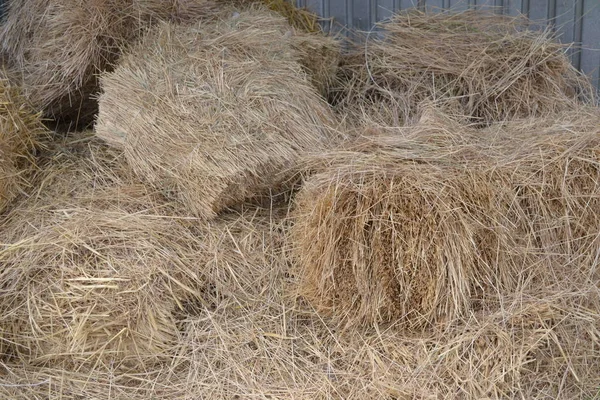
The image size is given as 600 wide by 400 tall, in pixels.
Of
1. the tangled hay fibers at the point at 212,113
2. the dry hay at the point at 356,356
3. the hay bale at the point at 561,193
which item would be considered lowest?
the dry hay at the point at 356,356

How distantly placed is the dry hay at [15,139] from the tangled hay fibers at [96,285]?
203mm

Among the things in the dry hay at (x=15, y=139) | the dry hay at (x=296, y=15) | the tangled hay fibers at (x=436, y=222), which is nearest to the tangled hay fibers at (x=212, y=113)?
the tangled hay fibers at (x=436, y=222)

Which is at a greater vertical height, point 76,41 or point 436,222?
point 76,41

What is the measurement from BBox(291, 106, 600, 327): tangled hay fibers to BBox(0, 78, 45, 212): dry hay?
1.22m

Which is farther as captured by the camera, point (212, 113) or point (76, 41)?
point (76, 41)

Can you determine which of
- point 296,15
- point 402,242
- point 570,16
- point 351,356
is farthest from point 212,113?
point 570,16

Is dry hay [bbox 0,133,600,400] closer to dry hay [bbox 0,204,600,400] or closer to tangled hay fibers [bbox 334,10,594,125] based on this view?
dry hay [bbox 0,204,600,400]

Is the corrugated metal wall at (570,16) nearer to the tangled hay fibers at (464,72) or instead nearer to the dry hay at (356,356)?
the tangled hay fibers at (464,72)

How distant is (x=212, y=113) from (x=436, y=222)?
1047 mm

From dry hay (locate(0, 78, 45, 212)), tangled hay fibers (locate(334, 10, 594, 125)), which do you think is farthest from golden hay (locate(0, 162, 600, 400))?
tangled hay fibers (locate(334, 10, 594, 125))

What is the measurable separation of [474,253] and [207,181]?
102 cm

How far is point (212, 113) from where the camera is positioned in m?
3.22

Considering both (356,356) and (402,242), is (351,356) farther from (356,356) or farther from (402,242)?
(402,242)

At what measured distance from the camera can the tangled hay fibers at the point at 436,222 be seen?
2.68 m
